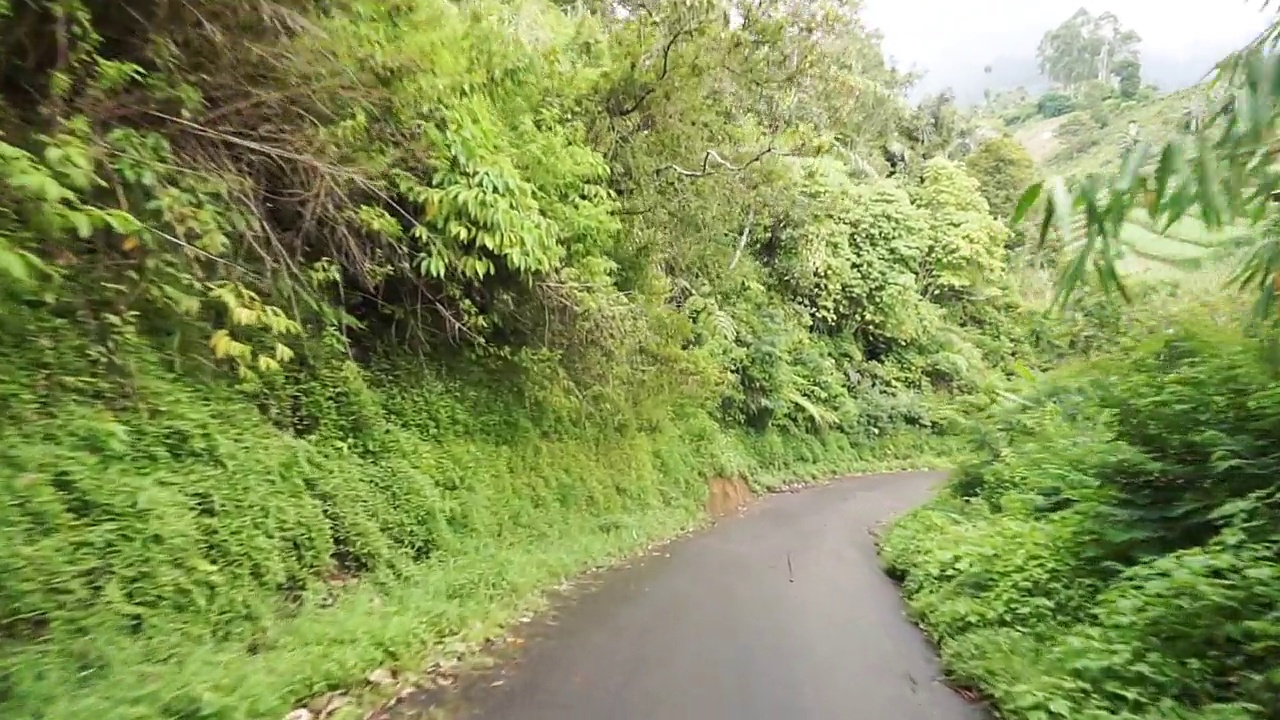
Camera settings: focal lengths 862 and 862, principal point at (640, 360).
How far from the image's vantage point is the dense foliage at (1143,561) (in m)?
4.96

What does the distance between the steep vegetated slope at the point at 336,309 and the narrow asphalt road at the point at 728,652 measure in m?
0.82

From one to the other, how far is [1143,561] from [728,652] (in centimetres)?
324

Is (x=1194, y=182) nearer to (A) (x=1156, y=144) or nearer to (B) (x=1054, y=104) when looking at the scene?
(A) (x=1156, y=144)

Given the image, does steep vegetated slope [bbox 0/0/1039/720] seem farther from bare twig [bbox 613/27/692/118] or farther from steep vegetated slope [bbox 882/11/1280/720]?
steep vegetated slope [bbox 882/11/1280/720]

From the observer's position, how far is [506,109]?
9477 mm

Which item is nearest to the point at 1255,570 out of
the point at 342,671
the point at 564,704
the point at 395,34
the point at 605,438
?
the point at 564,704

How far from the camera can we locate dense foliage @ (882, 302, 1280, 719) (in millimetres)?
4957

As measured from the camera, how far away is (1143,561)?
257 inches

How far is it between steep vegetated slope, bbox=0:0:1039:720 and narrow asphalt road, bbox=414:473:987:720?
2.69ft

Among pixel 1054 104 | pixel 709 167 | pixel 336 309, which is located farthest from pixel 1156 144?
Answer: pixel 1054 104

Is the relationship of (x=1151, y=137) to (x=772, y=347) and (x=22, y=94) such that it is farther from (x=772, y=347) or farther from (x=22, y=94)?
(x=772, y=347)

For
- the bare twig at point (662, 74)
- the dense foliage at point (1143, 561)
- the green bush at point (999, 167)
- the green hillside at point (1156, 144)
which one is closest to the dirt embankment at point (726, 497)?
the dense foliage at point (1143, 561)

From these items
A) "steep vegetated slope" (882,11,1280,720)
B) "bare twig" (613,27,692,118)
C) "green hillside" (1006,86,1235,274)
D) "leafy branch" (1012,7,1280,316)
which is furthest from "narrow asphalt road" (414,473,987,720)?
"bare twig" (613,27,692,118)

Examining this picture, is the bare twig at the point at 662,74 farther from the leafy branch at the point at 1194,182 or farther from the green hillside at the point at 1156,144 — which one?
the leafy branch at the point at 1194,182
